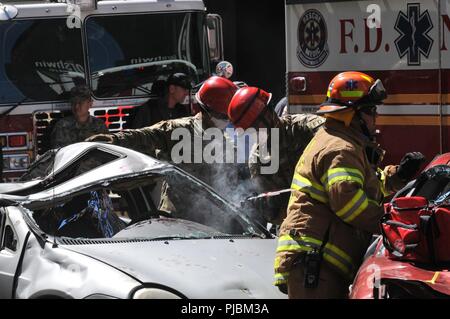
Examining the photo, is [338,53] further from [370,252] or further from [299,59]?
[370,252]

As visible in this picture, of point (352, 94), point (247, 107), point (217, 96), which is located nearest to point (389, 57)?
point (217, 96)

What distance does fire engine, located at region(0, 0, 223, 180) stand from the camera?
1002 centimetres

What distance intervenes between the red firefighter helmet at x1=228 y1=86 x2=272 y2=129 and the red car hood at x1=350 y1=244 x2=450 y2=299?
1.78m

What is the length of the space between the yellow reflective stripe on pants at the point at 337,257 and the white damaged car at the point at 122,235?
1.45ft

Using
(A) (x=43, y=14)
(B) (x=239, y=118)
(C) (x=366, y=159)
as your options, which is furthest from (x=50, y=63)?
(C) (x=366, y=159)

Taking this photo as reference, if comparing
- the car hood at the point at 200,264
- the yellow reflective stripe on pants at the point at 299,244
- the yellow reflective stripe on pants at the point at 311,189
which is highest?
the yellow reflective stripe on pants at the point at 311,189

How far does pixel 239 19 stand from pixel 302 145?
1101 centimetres

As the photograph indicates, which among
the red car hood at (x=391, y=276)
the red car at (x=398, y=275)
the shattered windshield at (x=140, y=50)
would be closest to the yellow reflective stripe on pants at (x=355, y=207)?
the red car at (x=398, y=275)

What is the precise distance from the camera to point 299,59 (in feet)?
27.8

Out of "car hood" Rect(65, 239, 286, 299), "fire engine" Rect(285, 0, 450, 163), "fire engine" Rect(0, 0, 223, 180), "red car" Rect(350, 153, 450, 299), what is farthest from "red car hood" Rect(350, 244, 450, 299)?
"fire engine" Rect(0, 0, 223, 180)

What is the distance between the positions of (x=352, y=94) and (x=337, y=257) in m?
0.78

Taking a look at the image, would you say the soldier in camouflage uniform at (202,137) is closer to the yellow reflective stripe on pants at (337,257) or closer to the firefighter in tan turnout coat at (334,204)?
the firefighter in tan turnout coat at (334,204)

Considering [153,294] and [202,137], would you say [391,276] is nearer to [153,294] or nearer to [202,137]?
[153,294]

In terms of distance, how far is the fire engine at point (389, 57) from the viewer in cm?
737
